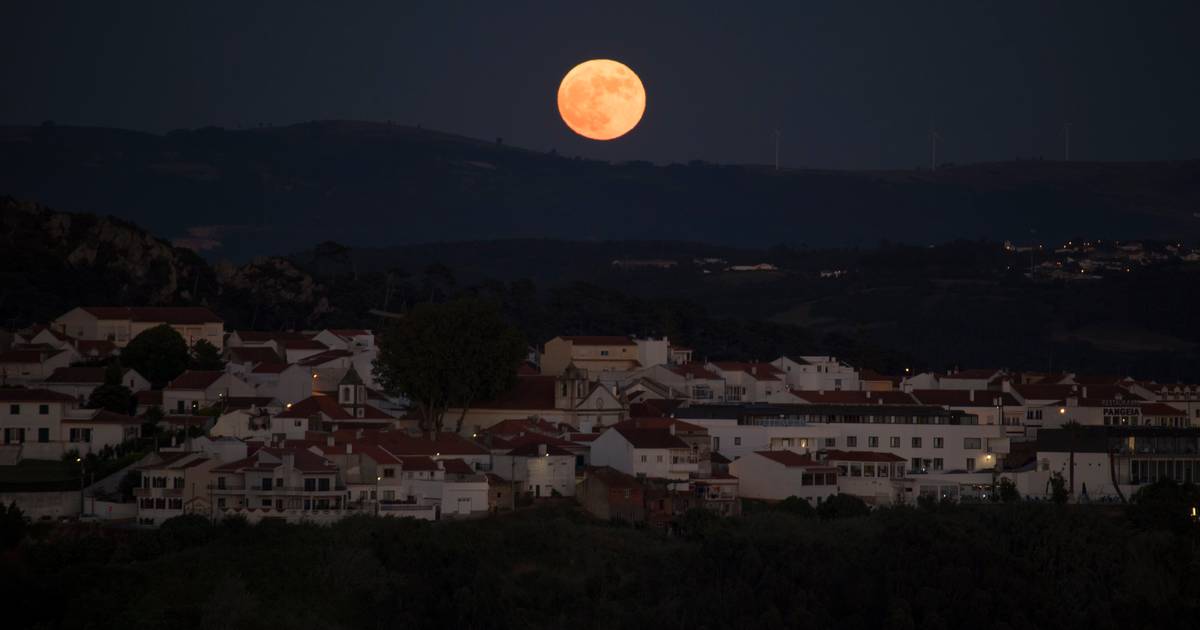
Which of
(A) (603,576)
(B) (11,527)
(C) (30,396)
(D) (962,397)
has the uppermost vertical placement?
(C) (30,396)

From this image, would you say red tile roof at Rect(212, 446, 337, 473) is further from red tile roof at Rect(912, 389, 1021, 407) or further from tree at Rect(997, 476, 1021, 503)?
red tile roof at Rect(912, 389, 1021, 407)

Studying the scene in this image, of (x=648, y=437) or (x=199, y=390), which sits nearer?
(x=648, y=437)

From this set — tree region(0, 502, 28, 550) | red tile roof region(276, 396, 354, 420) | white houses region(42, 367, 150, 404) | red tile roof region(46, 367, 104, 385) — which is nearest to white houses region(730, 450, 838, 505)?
red tile roof region(276, 396, 354, 420)

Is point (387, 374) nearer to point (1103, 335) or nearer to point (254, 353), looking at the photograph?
point (254, 353)

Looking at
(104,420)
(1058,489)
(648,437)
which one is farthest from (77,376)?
(1058,489)

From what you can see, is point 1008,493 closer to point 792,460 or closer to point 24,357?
point 792,460

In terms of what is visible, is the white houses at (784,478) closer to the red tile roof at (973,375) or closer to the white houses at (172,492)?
the white houses at (172,492)

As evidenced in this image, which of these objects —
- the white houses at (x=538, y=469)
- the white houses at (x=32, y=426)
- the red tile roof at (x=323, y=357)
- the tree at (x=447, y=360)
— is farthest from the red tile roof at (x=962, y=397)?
the white houses at (x=32, y=426)
